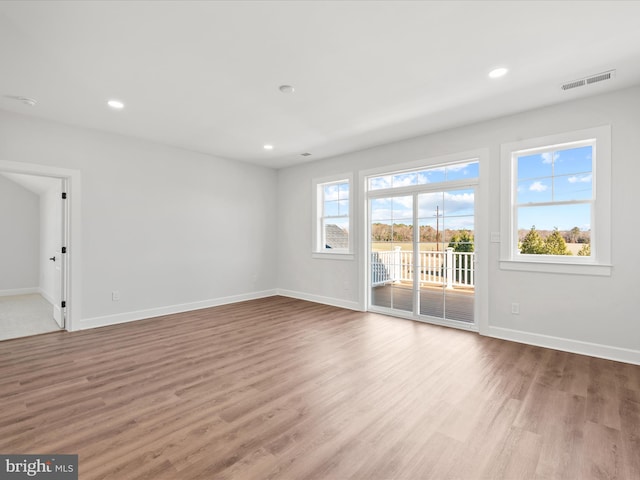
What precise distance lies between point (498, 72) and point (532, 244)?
7.21 feet

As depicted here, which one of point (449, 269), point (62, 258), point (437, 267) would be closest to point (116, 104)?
point (62, 258)

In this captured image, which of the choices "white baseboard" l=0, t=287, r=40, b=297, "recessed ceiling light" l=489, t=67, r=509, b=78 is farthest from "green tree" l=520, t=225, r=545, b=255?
"white baseboard" l=0, t=287, r=40, b=297

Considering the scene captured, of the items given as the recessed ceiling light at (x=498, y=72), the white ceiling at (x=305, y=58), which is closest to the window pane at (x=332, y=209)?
the white ceiling at (x=305, y=58)

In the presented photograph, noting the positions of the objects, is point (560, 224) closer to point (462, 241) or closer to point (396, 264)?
point (462, 241)

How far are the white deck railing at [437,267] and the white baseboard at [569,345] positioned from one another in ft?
2.62

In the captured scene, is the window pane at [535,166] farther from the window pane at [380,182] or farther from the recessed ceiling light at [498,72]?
the window pane at [380,182]

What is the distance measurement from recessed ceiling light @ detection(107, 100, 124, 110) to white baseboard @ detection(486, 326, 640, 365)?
550 centimetres

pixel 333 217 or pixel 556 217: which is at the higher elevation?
pixel 333 217

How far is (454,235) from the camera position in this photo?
14.8 feet

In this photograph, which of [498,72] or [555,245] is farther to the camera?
[555,245]

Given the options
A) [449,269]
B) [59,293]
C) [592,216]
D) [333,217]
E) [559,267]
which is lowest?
[59,293]

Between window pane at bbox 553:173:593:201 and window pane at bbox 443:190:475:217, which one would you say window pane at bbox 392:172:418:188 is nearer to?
window pane at bbox 443:190:475:217

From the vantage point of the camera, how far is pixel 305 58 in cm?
266

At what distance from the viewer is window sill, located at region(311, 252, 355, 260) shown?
5.65 m
